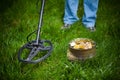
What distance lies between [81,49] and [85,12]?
1.31 meters

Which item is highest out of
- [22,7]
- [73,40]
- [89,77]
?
[22,7]

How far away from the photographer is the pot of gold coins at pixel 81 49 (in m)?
4.56

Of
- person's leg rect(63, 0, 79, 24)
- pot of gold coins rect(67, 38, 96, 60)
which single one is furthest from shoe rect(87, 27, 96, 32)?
pot of gold coins rect(67, 38, 96, 60)

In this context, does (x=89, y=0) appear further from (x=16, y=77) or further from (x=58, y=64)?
(x=16, y=77)

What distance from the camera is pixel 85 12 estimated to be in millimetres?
5680

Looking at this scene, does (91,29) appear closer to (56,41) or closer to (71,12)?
(71,12)

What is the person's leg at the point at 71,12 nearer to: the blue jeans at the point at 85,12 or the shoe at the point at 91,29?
the blue jeans at the point at 85,12

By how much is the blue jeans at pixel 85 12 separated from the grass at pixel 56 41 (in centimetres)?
12

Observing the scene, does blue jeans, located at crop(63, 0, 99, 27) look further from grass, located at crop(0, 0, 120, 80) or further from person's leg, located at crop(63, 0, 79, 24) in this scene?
grass, located at crop(0, 0, 120, 80)

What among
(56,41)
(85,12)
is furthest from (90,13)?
(56,41)

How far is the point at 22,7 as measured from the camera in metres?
6.29

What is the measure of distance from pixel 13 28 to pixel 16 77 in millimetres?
1578

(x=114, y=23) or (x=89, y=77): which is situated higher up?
(x=114, y=23)

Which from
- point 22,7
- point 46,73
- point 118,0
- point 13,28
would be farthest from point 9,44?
point 118,0
